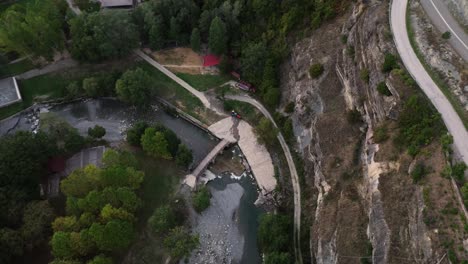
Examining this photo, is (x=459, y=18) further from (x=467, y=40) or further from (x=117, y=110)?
(x=117, y=110)

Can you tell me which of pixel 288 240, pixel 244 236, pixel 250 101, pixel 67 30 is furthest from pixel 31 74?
pixel 288 240

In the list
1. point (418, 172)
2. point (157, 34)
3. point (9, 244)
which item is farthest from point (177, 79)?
point (418, 172)

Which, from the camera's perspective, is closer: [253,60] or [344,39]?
[344,39]

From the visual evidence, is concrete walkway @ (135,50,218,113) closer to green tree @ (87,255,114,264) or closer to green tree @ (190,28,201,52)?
green tree @ (190,28,201,52)

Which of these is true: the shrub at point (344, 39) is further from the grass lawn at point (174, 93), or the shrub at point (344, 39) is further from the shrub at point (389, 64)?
the grass lawn at point (174, 93)

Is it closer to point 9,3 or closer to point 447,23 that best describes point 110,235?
point 447,23

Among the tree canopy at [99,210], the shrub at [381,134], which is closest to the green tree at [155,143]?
the tree canopy at [99,210]
